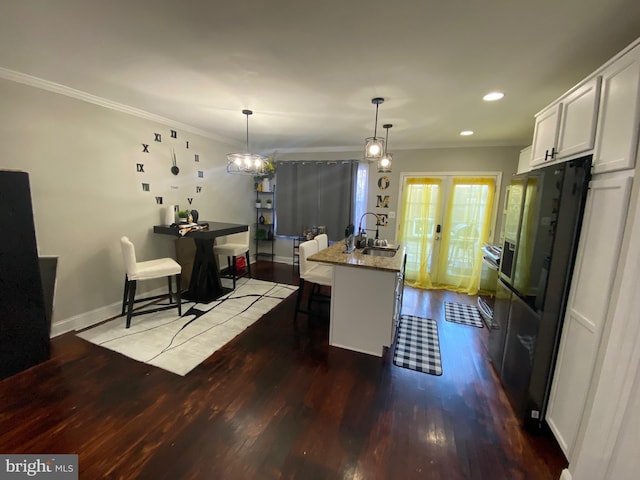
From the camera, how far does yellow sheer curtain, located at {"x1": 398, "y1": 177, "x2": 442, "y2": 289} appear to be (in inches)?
177

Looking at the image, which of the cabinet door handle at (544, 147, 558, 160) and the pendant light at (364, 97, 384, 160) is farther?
the pendant light at (364, 97, 384, 160)

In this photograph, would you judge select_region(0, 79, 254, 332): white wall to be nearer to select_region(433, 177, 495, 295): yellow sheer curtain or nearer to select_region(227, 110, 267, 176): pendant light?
select_region(227, 110, 267, 176): pendant light

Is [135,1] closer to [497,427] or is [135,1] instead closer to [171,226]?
[171,226]

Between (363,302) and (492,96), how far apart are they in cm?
223

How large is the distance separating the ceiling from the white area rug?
2407 mm

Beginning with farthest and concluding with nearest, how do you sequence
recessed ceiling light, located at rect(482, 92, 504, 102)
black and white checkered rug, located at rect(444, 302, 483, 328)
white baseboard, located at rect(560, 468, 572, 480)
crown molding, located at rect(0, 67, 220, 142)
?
1. black and white checkered rug, located at rect(444, 302, 483, 328)
2. recessed ceiling light, located at rect(482, 92, 504, 102)
3. crown molding, located at rect(0, 67, 220, 142)
4. white baseboard, located at rect(560, 468, 572, 480)

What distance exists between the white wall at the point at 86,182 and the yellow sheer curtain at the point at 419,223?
374cm

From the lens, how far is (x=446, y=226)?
4422 millimetres

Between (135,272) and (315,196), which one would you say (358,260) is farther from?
(315,196)

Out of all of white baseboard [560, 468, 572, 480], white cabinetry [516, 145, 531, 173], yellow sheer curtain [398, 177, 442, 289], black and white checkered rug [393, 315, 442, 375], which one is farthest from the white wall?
white cabinetry [516, 145, 531, 173]

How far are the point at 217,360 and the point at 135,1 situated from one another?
2524 millimetres

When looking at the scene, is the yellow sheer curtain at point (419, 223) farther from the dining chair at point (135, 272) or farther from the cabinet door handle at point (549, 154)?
the dining chair at point (135, 272)

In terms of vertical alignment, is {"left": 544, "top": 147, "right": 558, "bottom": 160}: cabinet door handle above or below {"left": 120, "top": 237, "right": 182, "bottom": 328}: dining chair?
above

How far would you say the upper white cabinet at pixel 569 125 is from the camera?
1.50 m
